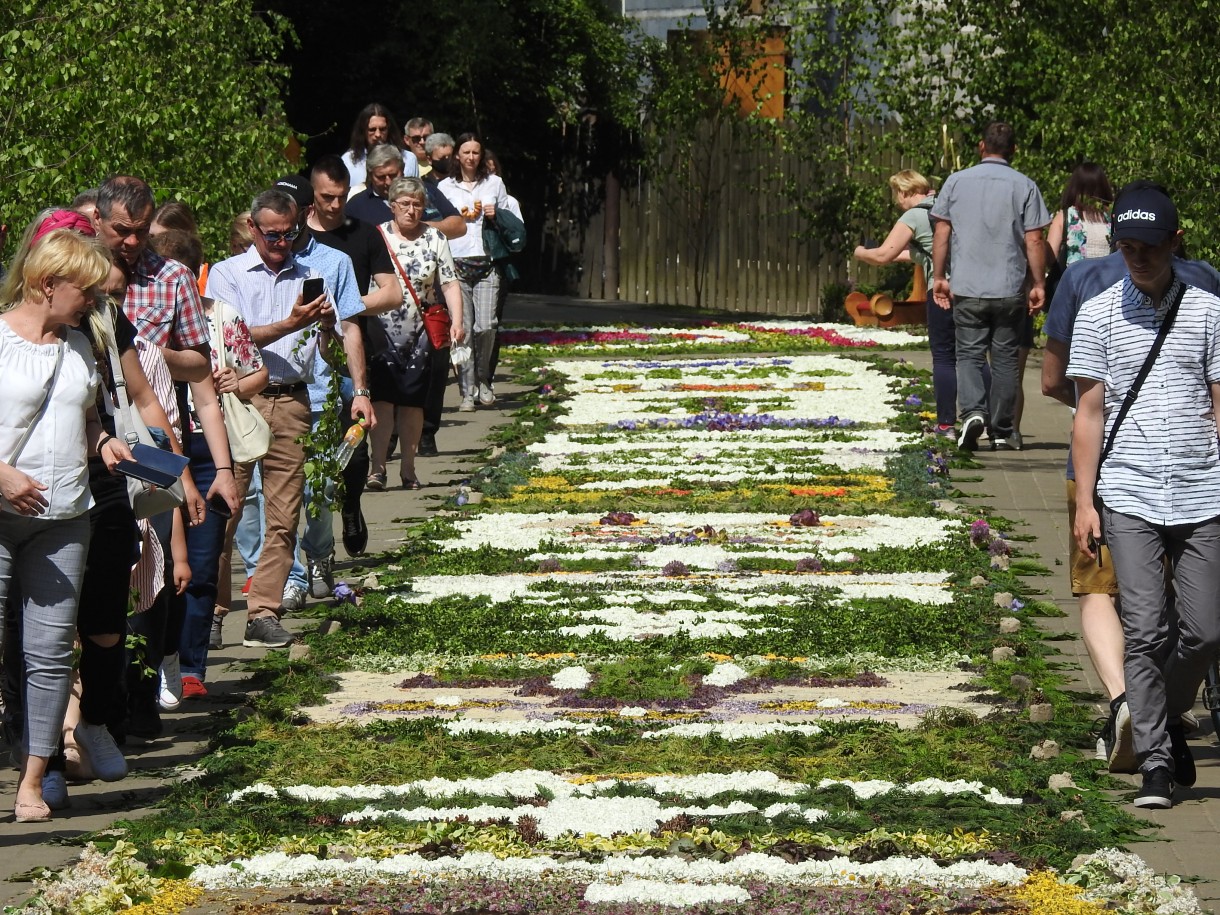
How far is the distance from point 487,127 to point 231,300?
23216mm

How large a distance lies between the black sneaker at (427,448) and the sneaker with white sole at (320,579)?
17.7ft

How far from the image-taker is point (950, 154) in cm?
2922

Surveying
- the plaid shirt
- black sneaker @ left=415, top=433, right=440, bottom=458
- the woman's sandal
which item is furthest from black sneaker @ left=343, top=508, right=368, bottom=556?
the woman's sandal

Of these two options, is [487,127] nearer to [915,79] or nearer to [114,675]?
[915,79]

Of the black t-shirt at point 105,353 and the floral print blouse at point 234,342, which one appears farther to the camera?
the floral print blouse at point 234,342

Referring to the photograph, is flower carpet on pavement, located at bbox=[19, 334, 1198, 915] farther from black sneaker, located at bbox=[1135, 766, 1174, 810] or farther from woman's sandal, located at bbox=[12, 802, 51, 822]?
woman's sandal, located at bbox=[12, 802, 51, 822]

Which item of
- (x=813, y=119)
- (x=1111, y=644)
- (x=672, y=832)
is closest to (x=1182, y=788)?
(x=1111, y=644)

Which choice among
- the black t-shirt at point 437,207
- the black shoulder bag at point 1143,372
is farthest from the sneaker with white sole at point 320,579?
the black t-shirt at point 437,207

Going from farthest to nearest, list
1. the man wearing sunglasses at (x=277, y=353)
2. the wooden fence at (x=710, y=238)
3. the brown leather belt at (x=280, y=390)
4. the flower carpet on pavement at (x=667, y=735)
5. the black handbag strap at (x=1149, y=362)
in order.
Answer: the wooden fence at (x=710, y=238), the brown leather belt at (x=280, y=390), the man wearing sunglasses at (x=277, y=353), the black handbag strap at (x=1149, y=362), the flower carpet on pavement at (x=667, y=735)

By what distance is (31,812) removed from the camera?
25.2 feet

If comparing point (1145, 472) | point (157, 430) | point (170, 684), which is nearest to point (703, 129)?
point (170, 684)

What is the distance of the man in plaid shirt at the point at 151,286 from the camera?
9.05 meters

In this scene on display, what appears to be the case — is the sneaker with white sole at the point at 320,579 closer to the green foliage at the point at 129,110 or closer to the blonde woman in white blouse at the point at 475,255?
the green foliage at the point at 129,110

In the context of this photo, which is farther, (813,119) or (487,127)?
(487,127)
